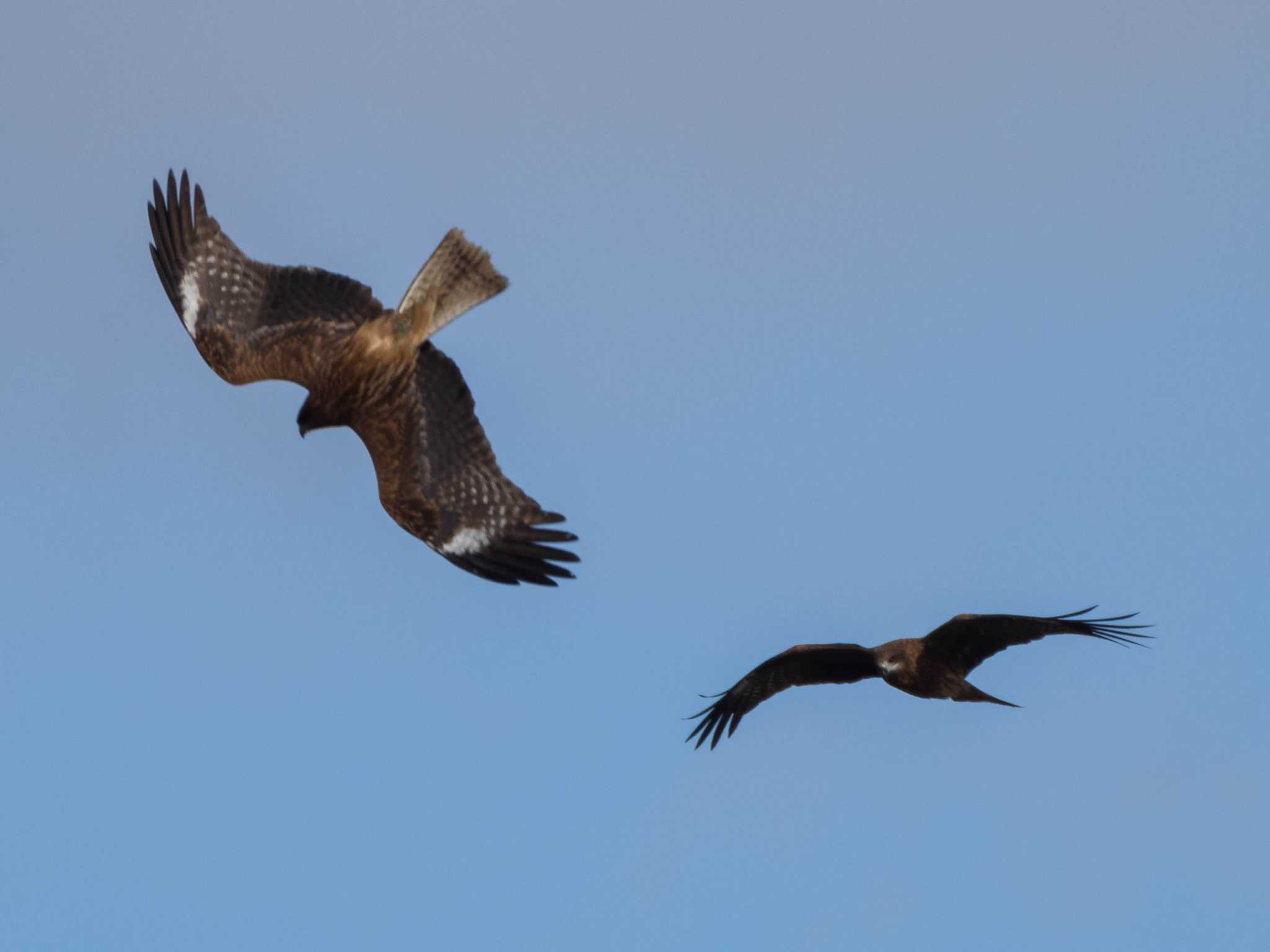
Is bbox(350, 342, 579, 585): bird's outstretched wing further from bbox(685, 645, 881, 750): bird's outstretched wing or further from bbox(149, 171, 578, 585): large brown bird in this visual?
bbox(685, 645, 881, 750): bird's outstretched wing

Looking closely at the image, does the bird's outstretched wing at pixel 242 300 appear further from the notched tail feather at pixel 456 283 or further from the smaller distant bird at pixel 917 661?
the smaller distant bird at pixel 917 661

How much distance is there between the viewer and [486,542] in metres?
11.5

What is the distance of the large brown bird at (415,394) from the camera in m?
11.5

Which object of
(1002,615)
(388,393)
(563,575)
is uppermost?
(1002,615)

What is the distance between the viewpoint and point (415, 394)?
11.9 meters

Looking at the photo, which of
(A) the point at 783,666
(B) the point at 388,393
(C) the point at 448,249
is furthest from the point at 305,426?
(A) the point at 783,666

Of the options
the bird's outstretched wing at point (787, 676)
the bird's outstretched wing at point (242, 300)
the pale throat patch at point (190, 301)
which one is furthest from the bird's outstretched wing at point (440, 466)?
the bird's outstretched wing at point (787, 676)

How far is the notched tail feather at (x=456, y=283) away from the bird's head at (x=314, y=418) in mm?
791

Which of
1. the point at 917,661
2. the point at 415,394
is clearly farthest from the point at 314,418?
the point at 917,661

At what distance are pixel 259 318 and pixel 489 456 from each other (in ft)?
6.38

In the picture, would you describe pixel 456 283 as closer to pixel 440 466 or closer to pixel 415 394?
pixel 415 394

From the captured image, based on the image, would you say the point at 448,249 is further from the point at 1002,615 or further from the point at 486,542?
the point at 1002,615

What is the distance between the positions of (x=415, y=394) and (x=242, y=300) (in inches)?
64.7

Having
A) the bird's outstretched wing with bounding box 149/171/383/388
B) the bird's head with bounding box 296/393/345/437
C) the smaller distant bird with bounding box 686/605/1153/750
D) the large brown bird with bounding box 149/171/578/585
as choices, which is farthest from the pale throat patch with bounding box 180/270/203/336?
the smaller distant bird with bounding box 686/605/1153/750
